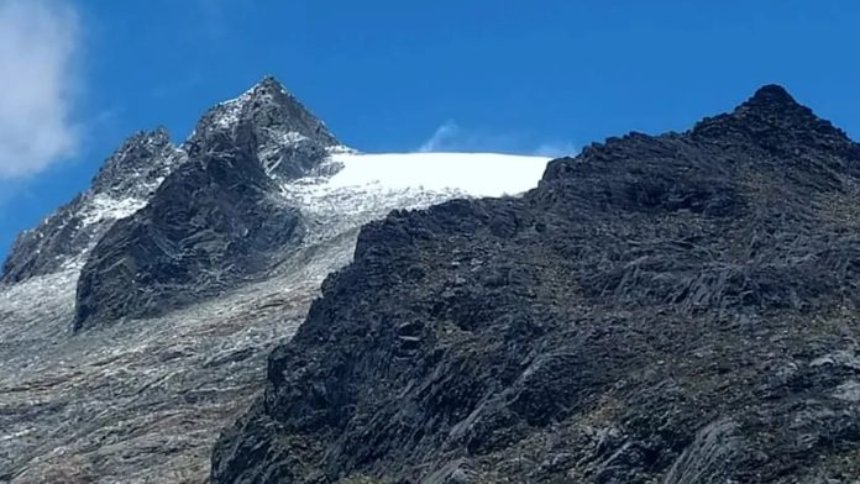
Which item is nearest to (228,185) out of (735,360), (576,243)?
(576,243)

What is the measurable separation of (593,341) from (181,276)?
5433 centimetres

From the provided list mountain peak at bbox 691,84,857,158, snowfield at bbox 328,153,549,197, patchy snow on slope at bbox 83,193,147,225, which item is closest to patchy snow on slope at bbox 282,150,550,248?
snowfield at bbox 328,153,549,197

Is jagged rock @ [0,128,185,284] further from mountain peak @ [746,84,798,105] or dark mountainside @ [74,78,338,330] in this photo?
mountain peak @ [746,84,798,105]

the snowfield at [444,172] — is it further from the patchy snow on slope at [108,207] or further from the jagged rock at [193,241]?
the patchy snow on slope at [108,207]

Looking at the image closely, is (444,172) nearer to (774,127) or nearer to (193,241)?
(193,241)

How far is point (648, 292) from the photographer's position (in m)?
58.2

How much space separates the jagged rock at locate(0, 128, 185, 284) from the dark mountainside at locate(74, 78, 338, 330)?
7892mm

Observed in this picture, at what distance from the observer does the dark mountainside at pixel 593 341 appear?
46.1 m

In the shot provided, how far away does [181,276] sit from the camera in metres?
105

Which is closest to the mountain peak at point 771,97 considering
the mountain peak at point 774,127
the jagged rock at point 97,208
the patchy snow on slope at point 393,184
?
the mountain peak at point 774,127

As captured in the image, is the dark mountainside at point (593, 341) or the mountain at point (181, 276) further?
the mountain at point (181, 276)

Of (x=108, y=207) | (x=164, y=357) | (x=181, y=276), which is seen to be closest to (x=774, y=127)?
(x=164, y=357)

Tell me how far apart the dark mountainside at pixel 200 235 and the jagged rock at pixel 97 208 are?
7892mm

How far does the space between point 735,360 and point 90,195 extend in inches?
3865
